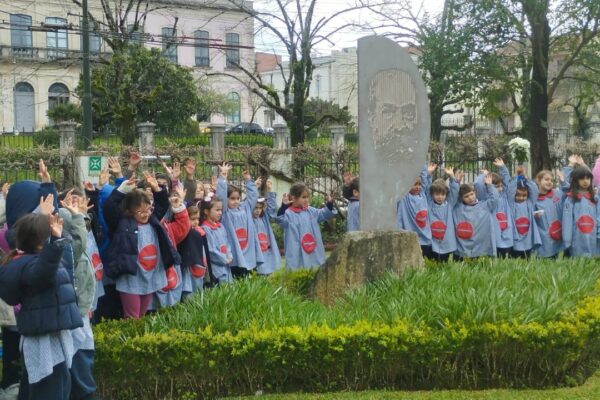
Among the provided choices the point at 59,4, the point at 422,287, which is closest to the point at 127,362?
the point at 422,287

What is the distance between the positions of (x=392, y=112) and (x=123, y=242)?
2.87 m

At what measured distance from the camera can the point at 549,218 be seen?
32.3 feet

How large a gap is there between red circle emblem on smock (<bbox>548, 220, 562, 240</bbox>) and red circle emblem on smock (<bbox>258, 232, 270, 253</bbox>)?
3490mm

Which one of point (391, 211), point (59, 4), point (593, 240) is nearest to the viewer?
point (391, 211)

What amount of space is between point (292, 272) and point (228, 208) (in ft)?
3.57

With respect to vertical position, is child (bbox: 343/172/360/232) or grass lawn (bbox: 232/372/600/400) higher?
child (bbox: 343/172/360/232)

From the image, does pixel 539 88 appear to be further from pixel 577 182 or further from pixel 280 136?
pixel 280 136

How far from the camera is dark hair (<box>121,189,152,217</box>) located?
6.95m

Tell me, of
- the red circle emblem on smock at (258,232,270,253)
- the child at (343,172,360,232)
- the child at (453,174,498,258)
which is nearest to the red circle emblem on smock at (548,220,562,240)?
the child at (453,174,498,258)

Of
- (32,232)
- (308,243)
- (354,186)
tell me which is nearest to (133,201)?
(32,232)

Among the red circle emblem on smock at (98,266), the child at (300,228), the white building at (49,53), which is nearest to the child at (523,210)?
the child at (300,228)

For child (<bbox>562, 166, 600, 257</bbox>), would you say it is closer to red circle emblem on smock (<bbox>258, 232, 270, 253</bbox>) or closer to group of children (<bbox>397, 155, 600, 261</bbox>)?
group of children (<bbox>397, 155, 600, 261</bbox>)

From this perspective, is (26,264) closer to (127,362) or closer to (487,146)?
(127,362)

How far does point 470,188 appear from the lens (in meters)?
9.55
